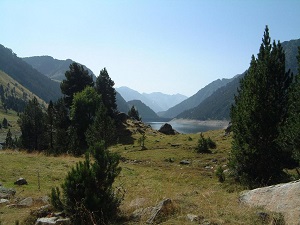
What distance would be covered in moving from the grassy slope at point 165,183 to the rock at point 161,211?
24 cm

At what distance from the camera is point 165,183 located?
19.1 meters

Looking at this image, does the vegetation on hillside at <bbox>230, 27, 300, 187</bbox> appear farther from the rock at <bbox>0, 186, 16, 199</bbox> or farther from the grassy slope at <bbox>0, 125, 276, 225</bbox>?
the rock at <bbox>0, 186, 16, 199</bbox>

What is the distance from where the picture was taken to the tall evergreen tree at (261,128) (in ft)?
60.6

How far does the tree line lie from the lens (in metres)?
51.4

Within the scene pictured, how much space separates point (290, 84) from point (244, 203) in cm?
1316

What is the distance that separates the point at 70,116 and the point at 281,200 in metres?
61.9

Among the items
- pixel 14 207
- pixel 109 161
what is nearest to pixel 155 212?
pixel 109 161

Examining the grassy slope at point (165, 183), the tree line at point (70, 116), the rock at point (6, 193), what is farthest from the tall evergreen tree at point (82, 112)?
the rock at point (6, 193)

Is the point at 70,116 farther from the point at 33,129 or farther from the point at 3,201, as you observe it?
the point at 3,201

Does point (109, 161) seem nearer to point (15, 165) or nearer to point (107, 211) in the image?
point (107, 211)

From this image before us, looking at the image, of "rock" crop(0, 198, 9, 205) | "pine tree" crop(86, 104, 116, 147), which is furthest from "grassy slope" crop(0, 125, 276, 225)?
"pine tree" crop(86, 104, 116, 147)

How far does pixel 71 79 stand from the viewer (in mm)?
74312

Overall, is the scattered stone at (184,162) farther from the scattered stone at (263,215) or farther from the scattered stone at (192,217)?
the scattered stone at (192,217)

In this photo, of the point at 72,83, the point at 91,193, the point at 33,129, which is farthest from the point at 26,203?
the point at 72,83
